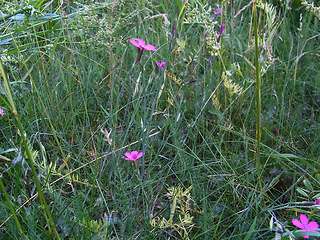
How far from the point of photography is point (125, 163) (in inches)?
48.6

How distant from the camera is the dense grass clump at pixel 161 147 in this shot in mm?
941

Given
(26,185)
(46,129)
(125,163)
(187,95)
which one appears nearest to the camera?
(26,185)

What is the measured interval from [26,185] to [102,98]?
61 cm

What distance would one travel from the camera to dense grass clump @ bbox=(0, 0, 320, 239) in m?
0.94

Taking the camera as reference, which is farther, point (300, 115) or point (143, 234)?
point (300, 115)

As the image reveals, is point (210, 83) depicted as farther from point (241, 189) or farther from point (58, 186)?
point (58, 186)

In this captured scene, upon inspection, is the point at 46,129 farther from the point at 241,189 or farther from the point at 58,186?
the point at 241,189

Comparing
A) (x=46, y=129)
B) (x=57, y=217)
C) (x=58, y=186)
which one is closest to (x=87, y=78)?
(x=46, y=129)

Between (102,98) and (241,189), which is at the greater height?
(102,98)

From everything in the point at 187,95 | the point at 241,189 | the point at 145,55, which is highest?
the point at 145,55

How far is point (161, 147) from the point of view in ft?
4.42

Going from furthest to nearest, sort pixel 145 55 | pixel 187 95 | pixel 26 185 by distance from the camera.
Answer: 1. pixel 145 55
2. pixel 187 95
3. pixel 26 185

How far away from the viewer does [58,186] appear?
3.68 ft

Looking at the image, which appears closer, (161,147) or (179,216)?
(179,216)
